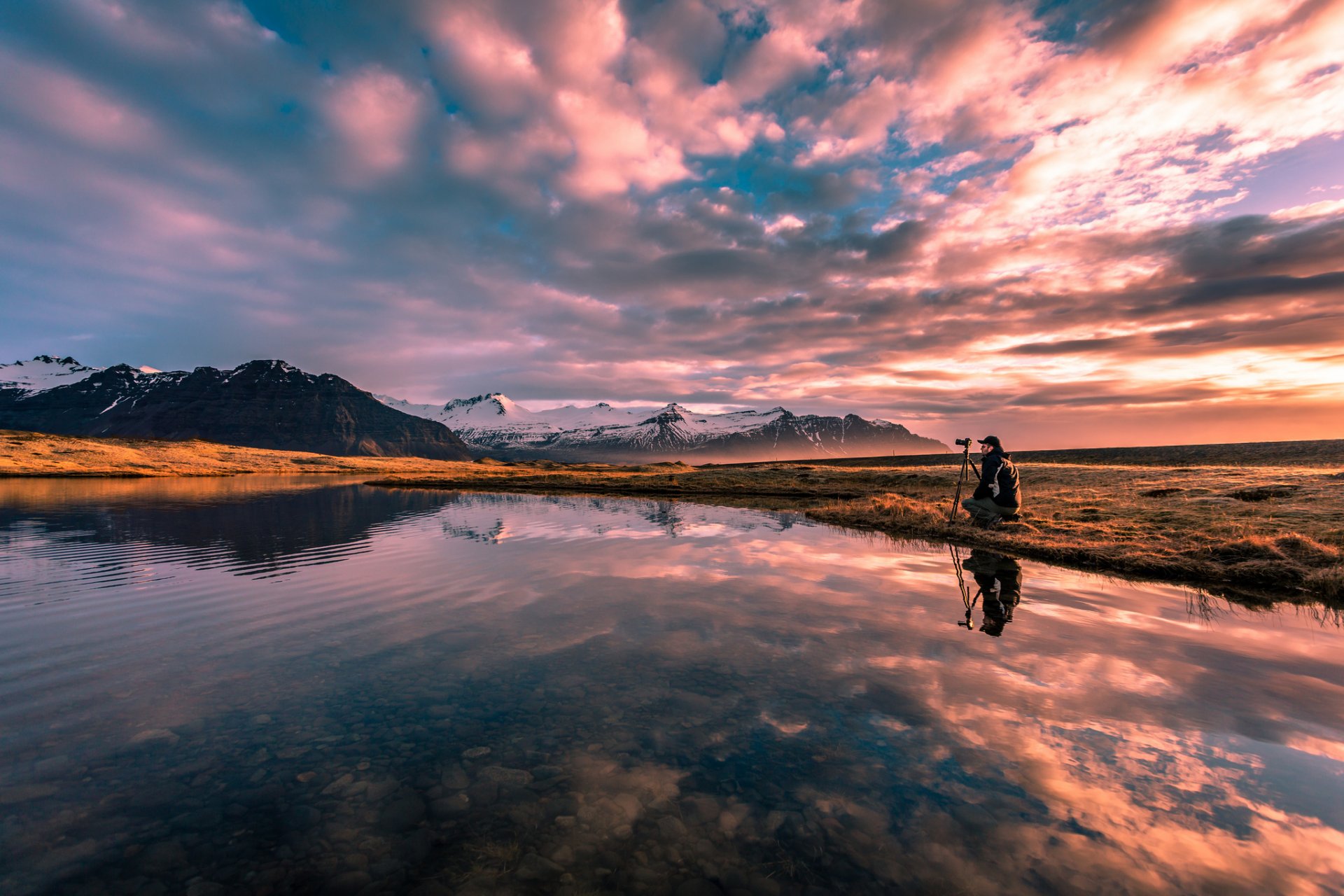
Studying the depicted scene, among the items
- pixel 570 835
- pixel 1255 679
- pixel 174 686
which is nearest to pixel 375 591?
pixel 174 686

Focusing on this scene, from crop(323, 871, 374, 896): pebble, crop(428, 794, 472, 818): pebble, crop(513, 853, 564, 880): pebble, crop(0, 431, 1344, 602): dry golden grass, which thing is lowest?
crop(428, 794, 472, 818): pebble

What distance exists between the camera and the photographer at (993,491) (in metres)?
23.2

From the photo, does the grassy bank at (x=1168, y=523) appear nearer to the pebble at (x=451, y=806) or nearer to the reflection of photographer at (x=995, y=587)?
the reflection of photographer at (x=995, y=587)

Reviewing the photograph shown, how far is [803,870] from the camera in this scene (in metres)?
4.80

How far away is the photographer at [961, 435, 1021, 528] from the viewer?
76.2 feet

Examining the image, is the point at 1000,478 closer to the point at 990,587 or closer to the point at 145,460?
the point at 990,587

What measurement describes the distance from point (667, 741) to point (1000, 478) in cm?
2259

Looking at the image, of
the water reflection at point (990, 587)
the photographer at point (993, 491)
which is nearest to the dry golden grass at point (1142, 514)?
the photographer at point (993, 491)

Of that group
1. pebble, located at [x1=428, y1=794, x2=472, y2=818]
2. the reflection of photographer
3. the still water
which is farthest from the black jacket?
pebble, located at [x1=428, y1=794, x2=472, y2=818]

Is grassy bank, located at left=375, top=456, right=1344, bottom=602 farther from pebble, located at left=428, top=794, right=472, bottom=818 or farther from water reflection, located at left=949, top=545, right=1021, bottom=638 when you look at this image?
pebble, located at left=428, top=794, right=472, bottom=818

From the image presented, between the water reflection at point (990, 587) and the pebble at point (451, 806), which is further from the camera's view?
the water reflection at point (990, 587)

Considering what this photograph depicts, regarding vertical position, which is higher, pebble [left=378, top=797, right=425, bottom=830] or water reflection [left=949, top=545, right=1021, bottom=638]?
pebble [left=378, top=797, right=425, bottom=830]

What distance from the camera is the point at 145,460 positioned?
11975 cm

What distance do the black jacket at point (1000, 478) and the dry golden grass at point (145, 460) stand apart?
134 metres
